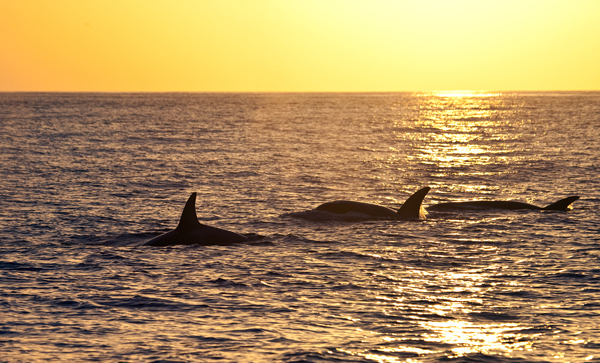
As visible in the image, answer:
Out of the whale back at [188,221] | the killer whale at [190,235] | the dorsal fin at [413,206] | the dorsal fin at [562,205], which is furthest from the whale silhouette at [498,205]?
the whale back at [188,221]

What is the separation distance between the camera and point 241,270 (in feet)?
61.7

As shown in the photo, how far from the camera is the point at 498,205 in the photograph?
31250 mm

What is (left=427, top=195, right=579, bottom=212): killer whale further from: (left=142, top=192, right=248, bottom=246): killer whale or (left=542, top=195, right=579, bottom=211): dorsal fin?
(left=142, top=192, right=248, bottom=246): killer whale

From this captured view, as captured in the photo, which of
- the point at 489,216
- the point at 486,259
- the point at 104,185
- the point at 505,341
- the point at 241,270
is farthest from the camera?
the point at 104,185

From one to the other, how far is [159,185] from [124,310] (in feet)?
84.3

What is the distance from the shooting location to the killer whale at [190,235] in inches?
874

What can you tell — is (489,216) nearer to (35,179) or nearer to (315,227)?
(315,227)

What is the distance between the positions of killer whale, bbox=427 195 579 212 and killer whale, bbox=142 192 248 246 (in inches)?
448

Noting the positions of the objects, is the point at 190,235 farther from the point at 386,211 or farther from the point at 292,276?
the point at 386,211

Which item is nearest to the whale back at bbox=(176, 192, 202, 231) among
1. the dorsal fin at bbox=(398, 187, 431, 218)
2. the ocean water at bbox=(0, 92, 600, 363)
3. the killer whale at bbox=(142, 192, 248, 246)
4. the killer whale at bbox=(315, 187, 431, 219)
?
the killer whale at bbox=(142, 192, 248, 246)

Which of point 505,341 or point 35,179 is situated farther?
point 35,179

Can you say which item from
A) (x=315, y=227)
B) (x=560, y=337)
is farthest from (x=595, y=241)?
(x=560, y=337)

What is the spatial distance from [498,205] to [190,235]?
48.7ft

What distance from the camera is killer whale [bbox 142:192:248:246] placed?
72.8ft
